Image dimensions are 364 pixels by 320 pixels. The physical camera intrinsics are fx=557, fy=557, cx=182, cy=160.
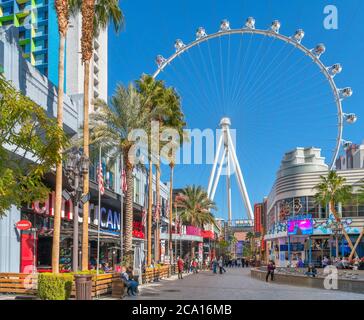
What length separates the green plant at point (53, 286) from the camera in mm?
21562

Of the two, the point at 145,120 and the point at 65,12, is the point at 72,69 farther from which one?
the point at 65,12

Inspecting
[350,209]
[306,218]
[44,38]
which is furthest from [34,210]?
[44,38]

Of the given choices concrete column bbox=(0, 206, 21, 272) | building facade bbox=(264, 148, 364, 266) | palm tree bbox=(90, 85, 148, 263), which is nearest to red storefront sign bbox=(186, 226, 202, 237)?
building facade bbox=(264, 148, 364, 266)

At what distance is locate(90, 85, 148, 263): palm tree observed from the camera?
36000 millimetres

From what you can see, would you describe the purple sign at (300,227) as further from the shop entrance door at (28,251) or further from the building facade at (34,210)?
the shop entrance door at (28,251)

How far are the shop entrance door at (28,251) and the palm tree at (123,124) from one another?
19.1 feet

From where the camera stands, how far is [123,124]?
36.5 metres

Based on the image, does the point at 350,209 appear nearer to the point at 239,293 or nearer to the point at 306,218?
the point at 306,218

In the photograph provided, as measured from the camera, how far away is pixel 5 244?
30.8m

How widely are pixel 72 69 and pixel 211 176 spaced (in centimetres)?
3191

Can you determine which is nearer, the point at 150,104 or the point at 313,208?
the point at 150,104

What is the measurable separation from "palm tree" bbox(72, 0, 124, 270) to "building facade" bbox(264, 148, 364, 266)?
158 ft

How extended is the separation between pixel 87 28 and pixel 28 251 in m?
13.9
